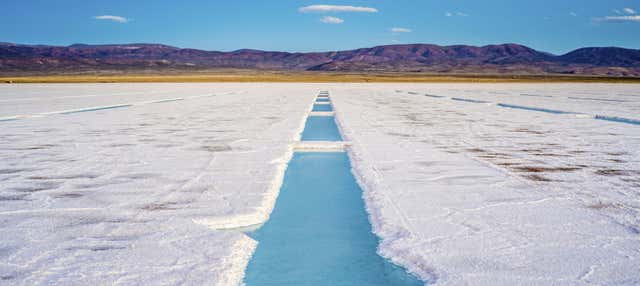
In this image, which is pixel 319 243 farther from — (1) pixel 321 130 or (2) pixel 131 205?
(1) pixel 321 130

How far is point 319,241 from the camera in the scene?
2.82 meters

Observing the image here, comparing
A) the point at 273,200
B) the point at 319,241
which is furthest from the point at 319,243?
the point at 273,200

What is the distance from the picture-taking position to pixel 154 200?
11.2 ft

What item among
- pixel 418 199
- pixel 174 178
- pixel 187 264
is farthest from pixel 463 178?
pixel 187 264

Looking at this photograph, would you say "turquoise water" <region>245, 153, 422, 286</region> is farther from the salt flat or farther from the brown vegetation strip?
the brown vegetation strip

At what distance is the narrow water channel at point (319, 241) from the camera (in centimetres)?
229

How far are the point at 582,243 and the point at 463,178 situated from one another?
1.59 meters

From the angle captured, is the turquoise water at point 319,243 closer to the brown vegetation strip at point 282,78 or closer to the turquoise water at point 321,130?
the turquoise water at point 321,130

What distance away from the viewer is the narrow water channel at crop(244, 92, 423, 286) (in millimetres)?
2293

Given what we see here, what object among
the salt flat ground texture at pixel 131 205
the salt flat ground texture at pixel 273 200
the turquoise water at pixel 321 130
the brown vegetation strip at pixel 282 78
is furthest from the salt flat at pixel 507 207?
the brown vegetation strip at pixel 282 78

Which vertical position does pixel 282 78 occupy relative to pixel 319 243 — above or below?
below

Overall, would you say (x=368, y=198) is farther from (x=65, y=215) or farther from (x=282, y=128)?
(x=282, y=128)

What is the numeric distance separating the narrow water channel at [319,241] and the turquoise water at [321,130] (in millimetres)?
2760

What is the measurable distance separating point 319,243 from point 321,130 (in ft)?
19.0
